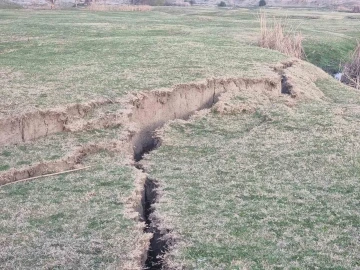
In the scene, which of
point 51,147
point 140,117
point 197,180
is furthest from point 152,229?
point 140,117

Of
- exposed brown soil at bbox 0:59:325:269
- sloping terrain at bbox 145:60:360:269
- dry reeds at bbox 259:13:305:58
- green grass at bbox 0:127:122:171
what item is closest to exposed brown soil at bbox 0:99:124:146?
exposed brown soil at bbox 0:59:325:269

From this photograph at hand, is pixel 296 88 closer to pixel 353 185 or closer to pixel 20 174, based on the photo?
pixel 353 185

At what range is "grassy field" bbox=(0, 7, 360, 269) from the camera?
3695 mm

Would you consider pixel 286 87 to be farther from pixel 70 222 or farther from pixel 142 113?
pixel 70 222

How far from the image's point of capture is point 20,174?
5098mm

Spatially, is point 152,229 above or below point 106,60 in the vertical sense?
below

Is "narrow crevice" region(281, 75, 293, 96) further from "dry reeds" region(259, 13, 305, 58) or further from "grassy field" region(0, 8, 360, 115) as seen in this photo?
"dry reeds" region(259, 13, 305, 58)

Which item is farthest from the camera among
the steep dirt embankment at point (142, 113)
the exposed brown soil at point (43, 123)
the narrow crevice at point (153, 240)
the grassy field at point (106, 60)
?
the grassy field at point (106, 60)

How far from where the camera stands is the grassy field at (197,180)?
12.1ft

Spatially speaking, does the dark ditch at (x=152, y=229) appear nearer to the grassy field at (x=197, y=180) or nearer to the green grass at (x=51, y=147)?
the grassy field at (x=197, y=180)

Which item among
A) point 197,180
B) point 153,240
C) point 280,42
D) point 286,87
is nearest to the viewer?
point 153,240

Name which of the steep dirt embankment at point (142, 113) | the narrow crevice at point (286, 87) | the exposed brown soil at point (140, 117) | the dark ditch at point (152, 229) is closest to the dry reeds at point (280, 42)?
the steep dirt embankment at point (142, 113)

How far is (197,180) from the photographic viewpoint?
197 inches

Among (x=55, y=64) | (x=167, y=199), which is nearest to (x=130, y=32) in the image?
(x=55, y=64)
